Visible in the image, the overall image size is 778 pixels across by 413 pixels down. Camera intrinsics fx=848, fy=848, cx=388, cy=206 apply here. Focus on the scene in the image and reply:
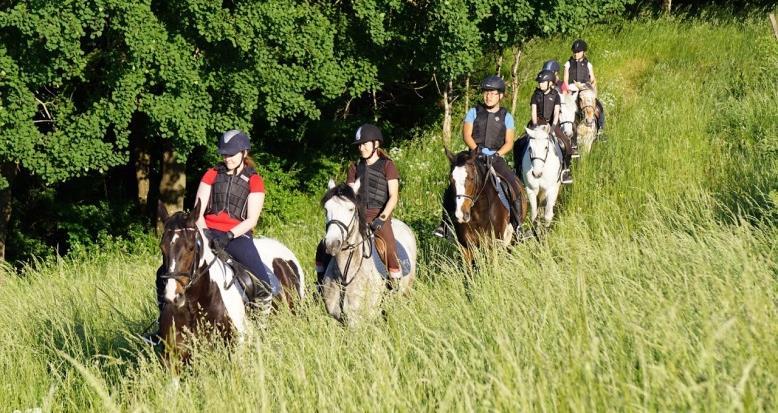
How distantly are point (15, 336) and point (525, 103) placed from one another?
1580 centimetres

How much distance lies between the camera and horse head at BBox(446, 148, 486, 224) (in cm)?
932

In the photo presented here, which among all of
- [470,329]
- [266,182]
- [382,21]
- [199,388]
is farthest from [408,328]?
[266,182]

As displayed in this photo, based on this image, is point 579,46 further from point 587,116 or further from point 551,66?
point 551,66

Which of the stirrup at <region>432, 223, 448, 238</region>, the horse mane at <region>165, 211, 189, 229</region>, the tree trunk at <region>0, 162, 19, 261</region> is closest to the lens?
the horse mane at <region>165, 211, 189, 229</region>

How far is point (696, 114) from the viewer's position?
52.1ft

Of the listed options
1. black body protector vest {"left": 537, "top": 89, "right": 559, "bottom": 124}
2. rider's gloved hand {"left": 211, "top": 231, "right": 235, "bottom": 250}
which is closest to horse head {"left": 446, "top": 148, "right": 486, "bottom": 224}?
rider's gloved hand {"left": 211, "top": 231, "right": 235, "bottom": 250}

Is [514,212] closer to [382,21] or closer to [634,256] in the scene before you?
[634,256]

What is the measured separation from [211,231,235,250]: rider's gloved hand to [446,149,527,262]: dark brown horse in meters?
2.83

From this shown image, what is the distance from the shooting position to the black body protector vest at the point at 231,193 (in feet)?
25.0

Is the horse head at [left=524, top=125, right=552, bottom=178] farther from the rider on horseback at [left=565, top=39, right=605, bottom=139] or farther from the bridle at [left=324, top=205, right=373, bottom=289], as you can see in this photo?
the rider on horseback at [left=565, top=39, right=605, bottom=139]

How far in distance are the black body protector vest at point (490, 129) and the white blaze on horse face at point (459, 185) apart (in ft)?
5.02

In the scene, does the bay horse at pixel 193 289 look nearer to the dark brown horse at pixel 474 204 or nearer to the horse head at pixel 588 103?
the dark brown horse at pixel 474 204

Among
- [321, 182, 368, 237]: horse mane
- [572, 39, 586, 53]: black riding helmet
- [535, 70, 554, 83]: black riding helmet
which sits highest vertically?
[572, 39, 586, 53]: black riding helmet

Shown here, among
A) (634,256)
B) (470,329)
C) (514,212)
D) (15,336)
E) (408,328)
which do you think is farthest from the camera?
(514,212)
